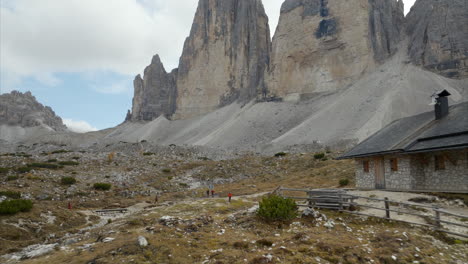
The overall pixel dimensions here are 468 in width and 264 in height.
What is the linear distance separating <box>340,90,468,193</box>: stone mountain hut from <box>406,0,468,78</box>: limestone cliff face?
192 ft

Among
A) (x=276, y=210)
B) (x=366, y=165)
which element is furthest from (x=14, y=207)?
(x=366, y=165)

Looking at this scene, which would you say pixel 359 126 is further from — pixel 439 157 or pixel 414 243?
pixel 414 243

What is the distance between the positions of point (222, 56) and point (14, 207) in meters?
112

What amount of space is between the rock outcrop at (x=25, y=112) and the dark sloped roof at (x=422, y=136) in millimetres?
169242

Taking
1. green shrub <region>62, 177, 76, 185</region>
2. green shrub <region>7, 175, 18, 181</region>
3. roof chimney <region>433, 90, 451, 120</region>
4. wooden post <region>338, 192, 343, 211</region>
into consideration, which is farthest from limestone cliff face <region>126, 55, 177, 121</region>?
wooden post <region>338, 192, 343, 211</region>

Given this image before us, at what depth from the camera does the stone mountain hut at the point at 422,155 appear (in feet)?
58.4

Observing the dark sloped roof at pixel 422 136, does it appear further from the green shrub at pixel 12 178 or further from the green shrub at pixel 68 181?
the green shrub at pixel 12 178

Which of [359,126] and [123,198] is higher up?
[359,126]

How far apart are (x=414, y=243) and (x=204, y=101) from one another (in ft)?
383

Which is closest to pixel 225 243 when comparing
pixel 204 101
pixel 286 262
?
pixel 286 262

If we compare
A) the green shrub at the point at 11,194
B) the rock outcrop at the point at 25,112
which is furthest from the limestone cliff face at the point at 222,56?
the green shrub at the point at 11,194

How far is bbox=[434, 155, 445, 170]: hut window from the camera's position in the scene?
61.5 ft

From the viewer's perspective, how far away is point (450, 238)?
37.0 feet

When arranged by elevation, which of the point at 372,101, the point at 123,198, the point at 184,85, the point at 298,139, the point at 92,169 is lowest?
the point at 123,198
